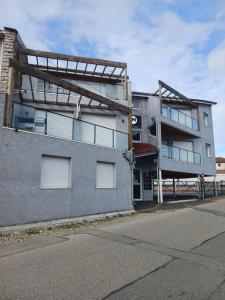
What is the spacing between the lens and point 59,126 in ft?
45.0

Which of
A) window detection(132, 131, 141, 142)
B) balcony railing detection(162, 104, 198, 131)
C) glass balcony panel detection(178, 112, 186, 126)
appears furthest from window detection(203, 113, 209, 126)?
window detection(132, 131, 141, 142)

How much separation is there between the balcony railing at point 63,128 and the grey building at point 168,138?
381 centimetres

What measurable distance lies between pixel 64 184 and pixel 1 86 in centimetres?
595

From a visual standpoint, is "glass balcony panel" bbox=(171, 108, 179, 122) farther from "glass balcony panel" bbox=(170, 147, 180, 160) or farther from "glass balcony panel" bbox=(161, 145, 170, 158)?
"glass balcony panel" bbox=(161, 145, 170, 158)

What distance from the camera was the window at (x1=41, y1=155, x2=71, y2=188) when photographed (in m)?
12.6

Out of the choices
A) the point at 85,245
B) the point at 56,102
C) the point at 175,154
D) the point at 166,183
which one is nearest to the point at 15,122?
the point at 85,245

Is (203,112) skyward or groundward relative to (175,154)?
skyward

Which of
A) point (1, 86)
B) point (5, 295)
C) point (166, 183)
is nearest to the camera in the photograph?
point (5, 295)

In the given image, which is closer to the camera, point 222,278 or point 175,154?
point 222,278

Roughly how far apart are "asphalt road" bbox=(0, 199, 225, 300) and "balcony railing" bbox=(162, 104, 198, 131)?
579 inches

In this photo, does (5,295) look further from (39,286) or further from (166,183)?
(166,183)

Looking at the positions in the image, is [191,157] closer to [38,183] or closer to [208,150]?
[208,150]

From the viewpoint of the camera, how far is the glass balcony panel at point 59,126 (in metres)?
13.3

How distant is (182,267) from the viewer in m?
6.68
